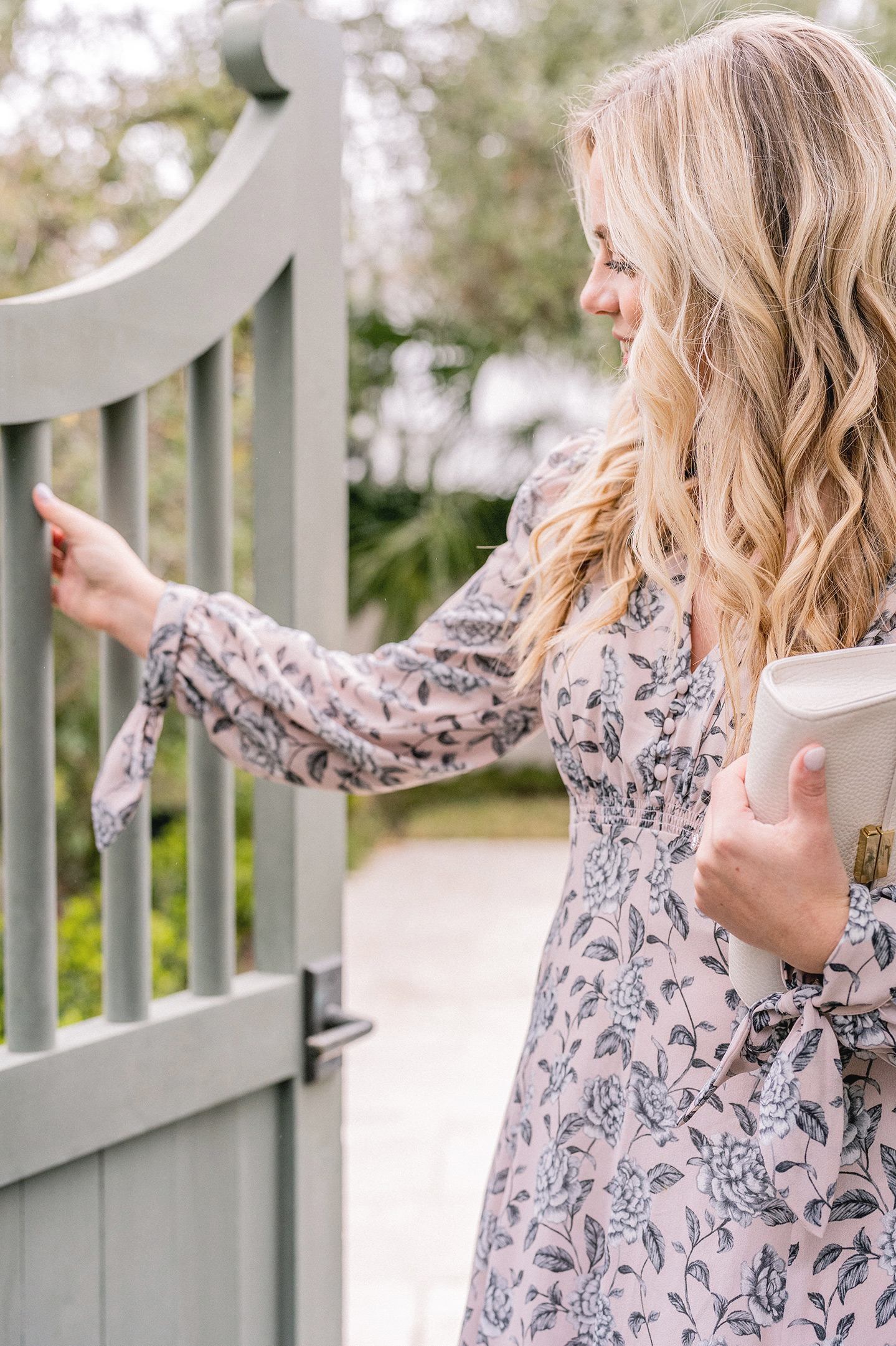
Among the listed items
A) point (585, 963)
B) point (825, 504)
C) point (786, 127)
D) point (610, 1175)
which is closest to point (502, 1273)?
point (610, 1175)

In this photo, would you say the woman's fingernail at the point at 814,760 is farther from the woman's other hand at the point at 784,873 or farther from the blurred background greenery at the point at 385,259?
the blurred background greenery at the point at 385,259

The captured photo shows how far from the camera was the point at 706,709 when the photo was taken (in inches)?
43.9

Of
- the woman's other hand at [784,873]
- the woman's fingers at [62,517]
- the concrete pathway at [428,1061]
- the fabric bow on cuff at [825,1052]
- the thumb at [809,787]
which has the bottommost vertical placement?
the concrete pathway at [428,1061]

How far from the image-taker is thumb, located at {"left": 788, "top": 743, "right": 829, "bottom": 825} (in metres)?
0.90

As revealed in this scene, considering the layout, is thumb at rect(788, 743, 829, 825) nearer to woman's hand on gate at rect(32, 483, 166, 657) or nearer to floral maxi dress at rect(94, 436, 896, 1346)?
floral maxi dress at rect(94, 436, 896, 1346)

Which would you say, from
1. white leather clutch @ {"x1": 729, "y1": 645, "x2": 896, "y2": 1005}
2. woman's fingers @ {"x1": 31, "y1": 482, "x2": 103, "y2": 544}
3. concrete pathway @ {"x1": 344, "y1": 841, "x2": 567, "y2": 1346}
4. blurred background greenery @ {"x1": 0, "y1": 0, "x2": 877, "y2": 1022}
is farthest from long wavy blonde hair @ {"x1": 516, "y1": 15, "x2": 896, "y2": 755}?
blurred background greenery @ {"x1": 0, "y1": 0, "x2": 877, "y2": 1022}

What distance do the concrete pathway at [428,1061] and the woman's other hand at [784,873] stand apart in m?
2.13

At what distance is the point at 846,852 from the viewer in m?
0.96

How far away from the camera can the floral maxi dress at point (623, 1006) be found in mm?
997

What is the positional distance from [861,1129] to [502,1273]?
399mm

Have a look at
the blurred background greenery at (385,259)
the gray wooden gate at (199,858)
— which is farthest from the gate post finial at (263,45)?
the blurred background greenery at (385,259)

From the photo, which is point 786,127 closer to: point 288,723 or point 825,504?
point 825,504

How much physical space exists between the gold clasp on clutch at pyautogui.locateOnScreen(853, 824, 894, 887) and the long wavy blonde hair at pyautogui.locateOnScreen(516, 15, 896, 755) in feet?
0.51

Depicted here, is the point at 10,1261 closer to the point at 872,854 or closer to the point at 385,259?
the point at 872,854
